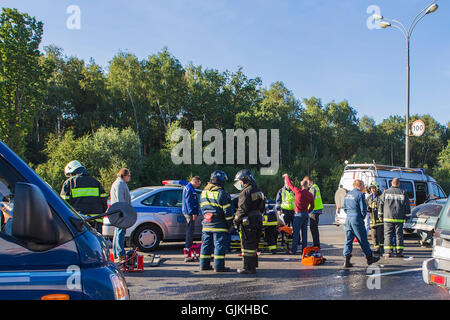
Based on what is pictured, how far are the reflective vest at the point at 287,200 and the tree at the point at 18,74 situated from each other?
78.0ft

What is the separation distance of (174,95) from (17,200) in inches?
1691

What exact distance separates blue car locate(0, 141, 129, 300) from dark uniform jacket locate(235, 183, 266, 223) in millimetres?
4787

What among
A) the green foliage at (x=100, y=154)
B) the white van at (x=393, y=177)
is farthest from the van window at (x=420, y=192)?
the green foliage at (x=100, y=154)

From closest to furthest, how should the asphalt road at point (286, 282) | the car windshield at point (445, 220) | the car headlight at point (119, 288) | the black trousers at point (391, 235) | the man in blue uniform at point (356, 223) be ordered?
the car headlight at point (119, 288), the car windshield at point (445, 220), the asphalt road at point (286, 282), the man in blue uniform at point (356, 223), the black trousers at point (391, 235)

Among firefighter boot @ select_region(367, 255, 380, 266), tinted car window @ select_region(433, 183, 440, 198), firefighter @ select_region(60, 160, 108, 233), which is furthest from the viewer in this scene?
tinted car window @ select_region(433, 183, 440, 198)

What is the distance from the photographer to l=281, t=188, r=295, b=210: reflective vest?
32.6ft

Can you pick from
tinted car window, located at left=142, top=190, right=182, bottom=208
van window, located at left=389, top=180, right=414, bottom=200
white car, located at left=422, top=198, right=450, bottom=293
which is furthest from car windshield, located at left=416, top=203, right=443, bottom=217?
tinted car window, located at left=142, top=190, right=182, bottom=208

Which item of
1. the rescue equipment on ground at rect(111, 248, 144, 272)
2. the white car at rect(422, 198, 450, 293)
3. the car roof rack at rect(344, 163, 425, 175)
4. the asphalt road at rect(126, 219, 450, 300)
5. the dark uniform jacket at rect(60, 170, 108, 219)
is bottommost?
the asphalt road at rect(126, 219, 450, 300)

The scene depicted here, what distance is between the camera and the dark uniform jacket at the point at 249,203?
7.13 metres

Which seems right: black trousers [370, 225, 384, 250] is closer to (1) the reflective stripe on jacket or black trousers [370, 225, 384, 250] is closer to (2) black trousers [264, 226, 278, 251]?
(1) the reflective stripe on jacket

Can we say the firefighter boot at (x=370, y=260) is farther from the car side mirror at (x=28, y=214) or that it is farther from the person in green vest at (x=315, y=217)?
the car side mirror at (x=28, y=214)

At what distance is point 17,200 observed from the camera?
202 centimetres

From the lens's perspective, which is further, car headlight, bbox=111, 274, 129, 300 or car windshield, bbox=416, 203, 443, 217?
car windshield, bbox=416, 203, 443, 217

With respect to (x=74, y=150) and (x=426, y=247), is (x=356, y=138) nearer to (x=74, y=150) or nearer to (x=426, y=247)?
(x=74, y=150)
